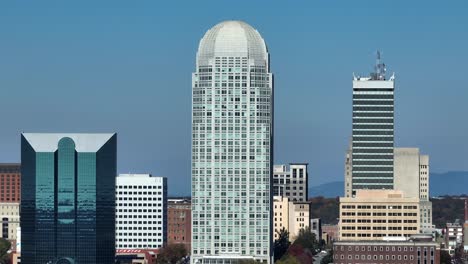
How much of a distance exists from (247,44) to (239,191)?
14.6 metres

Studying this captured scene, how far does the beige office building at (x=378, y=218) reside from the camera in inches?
7766

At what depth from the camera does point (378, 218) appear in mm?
197750

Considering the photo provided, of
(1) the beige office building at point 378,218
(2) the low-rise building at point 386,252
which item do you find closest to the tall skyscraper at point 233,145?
(2) the low-rise building at point 386,252

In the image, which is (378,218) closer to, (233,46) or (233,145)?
(233,145)

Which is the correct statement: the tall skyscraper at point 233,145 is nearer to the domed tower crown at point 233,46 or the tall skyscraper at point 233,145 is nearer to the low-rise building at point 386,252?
the domed tower crown at point 233,46

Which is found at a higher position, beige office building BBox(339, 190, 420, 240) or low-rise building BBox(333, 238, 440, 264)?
beige office building BBox(339, 190, 420, 240)

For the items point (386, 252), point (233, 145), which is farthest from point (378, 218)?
point (233, 145)

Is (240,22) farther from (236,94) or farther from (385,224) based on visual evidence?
(385,224)

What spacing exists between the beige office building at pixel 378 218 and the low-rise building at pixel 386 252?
1064 centimetres

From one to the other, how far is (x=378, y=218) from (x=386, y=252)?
14370 mm

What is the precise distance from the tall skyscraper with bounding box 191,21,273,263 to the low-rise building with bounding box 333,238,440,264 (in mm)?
8449

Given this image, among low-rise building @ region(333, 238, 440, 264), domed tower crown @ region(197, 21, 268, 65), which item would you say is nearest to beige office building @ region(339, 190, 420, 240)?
low-rise building @ region(333, 238, 440, 264)

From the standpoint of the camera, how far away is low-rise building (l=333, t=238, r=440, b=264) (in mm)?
182625

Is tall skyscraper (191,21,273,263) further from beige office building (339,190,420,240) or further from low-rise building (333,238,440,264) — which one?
beige office building (339,190,420,240)
